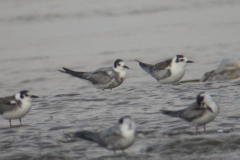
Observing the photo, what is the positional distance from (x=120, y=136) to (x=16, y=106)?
2927 millimetres

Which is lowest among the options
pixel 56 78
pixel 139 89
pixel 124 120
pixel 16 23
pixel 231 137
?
pixel 231 137

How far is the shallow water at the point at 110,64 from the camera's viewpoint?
19.7 feet

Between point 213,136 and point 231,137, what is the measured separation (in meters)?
0.28

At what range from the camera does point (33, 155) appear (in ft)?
19.0

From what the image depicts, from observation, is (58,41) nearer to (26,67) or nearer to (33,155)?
(26,67)

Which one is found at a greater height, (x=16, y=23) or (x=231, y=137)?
(x=16, y=23)

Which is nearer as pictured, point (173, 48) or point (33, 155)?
point (33, 155)

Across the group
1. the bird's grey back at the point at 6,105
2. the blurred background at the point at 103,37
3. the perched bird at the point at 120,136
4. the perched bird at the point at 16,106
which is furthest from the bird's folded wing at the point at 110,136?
the blurred background at the point at 103,37

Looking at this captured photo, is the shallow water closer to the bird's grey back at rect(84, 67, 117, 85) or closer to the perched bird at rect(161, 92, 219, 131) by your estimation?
the perched bird at rect(161, 92, 219, 131)

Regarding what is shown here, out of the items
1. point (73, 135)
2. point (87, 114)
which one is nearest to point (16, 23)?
point (87, 114)

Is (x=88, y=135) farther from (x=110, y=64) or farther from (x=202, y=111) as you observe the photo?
(x=110, y=64)

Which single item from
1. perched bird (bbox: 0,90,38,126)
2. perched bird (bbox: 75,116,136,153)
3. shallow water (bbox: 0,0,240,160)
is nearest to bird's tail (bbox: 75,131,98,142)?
perched bird (bbox: 75,116,136,153)

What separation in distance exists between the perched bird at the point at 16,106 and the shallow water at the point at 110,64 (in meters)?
0.24

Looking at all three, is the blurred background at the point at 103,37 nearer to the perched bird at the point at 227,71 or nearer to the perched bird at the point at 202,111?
the perched bird at the point at 227,71
